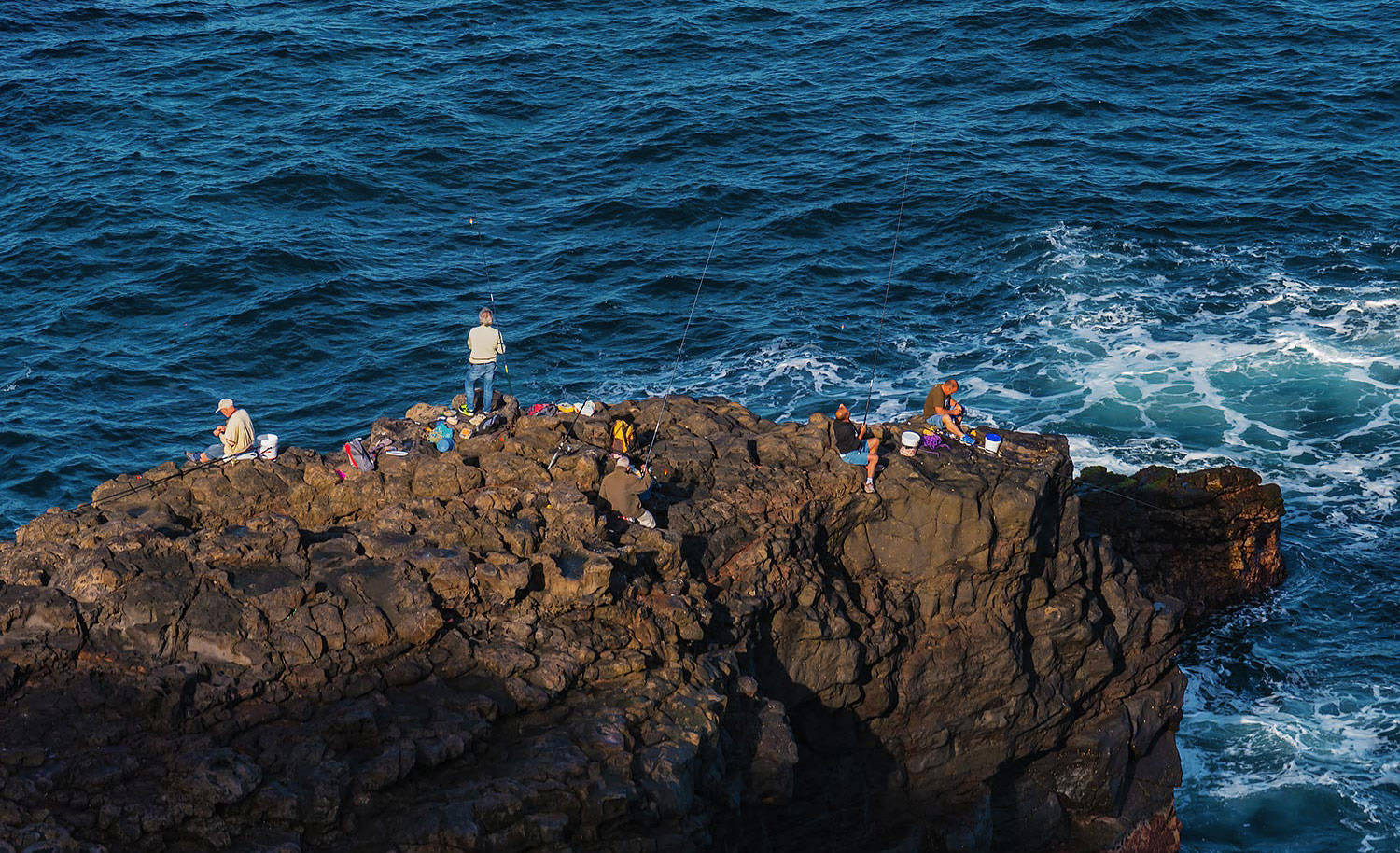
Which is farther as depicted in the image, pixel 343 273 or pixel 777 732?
pixel 343 273

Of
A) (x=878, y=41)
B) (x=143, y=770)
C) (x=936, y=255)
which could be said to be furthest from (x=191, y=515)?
(x=878, y=41)

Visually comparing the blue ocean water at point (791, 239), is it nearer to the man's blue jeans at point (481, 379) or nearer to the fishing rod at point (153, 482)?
the man's blue jeans at point (481, 379)

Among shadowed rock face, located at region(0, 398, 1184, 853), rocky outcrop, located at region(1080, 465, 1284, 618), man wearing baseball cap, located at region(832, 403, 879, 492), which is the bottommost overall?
rocky outcrop, located at region(1080, 465, 1284, 618)

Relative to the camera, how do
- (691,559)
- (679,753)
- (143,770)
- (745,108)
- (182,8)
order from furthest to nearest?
1. (182,8)
2. (745,108)
3. (691,559)
4. (679,753)
5. (143,770)

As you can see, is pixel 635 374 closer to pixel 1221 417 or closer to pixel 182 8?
pixel 1221 417

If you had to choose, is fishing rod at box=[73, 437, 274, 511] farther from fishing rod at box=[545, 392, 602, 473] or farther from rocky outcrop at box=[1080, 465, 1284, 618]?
rocky outcrop at box=[1080, 465, 1284, 618]

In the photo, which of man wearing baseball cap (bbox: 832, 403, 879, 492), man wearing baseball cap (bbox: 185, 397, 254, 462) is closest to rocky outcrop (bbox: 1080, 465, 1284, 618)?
man wearing baseball cap (bbox: 832, 403, 879, 492)

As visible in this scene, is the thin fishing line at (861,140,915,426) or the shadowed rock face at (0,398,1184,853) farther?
the thin fishing line at (861,140,915,426)
